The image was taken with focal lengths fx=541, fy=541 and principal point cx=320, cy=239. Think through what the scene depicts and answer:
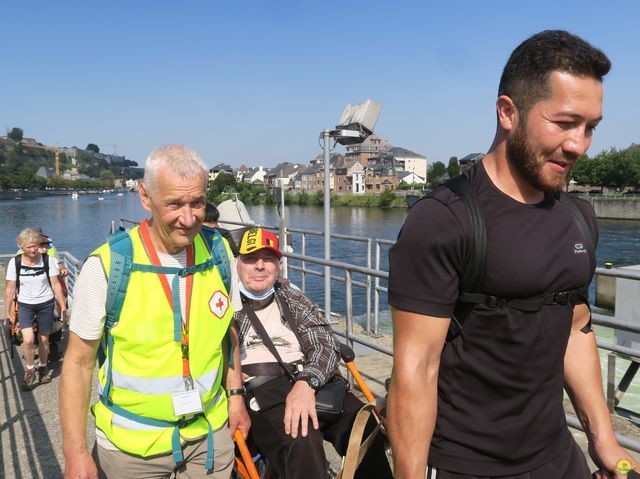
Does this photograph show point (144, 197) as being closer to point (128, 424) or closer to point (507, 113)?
point (128, 424)

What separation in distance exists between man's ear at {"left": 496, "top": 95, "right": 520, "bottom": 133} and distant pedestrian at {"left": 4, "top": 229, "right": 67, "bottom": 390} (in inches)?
210

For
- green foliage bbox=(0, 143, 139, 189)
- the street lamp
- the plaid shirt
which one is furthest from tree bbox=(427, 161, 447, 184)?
the plaid shirt

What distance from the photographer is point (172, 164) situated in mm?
1907

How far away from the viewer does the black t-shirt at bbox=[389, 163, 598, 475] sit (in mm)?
1326

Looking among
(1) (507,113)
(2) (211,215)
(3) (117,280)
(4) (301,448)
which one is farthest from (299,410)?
(2) (211,215)

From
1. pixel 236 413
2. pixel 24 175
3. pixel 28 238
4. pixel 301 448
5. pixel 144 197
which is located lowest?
pixel 301 448

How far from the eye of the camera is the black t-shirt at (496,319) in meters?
1.33

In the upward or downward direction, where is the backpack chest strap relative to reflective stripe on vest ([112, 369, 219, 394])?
upward

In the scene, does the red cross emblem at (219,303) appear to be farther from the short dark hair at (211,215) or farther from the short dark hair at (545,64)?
the short dark hair at (211,215)

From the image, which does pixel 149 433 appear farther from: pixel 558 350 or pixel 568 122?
pixel 568 122

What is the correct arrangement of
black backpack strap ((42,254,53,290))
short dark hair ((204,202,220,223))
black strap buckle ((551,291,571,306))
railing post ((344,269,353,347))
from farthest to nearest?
black backpack strap ((42,254,53,290)) < short dark hair ((204,202,220,223)) < railing post ((344,269,353,347)) < black strap buckle ((551,291,571,306))

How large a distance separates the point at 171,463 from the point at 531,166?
160cm

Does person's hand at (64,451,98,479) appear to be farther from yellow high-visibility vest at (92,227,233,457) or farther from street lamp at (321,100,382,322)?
street lamp at (321,100,382,322)

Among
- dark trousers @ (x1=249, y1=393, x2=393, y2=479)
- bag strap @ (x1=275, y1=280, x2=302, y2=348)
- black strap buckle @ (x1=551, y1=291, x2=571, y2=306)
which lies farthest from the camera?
bag strap @ (x1=275, y1=280, x2=302, y2=348)
